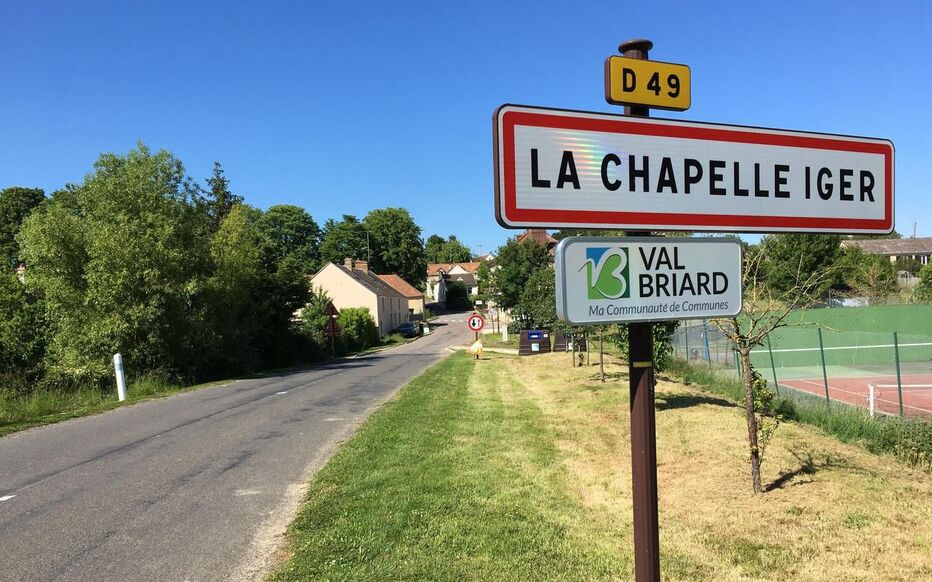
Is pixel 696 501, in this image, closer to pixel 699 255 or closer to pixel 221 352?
pixel 699 255

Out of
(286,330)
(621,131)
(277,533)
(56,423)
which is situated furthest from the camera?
(286,330)

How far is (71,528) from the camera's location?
17.2ft

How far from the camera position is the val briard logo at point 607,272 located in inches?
71.0

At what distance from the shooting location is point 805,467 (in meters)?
6.25

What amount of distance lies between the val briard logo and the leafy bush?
3893cm

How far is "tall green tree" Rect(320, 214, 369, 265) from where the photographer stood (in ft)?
289

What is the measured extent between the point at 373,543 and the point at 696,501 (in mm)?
3101

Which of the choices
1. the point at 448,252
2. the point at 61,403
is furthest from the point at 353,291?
the point at 448,252

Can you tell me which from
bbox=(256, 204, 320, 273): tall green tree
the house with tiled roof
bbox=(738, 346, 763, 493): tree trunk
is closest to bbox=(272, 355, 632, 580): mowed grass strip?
bbox=(738, 346, 763, 493): tree trunk

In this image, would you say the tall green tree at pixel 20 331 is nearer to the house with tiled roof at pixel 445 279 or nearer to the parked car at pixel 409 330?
the parked car at pixel 409 330

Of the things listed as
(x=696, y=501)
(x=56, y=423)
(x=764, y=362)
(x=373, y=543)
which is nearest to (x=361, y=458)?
(x=373, y=543)

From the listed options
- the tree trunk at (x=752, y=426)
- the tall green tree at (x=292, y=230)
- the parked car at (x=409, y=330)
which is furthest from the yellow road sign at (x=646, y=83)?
the tall green tree at (x=292, y=230)

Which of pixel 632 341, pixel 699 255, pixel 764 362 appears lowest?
pixel 764 362

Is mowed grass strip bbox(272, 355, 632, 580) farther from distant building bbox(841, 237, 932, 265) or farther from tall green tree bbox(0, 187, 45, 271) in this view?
distant building bbox(841, 237, 932, 265)
